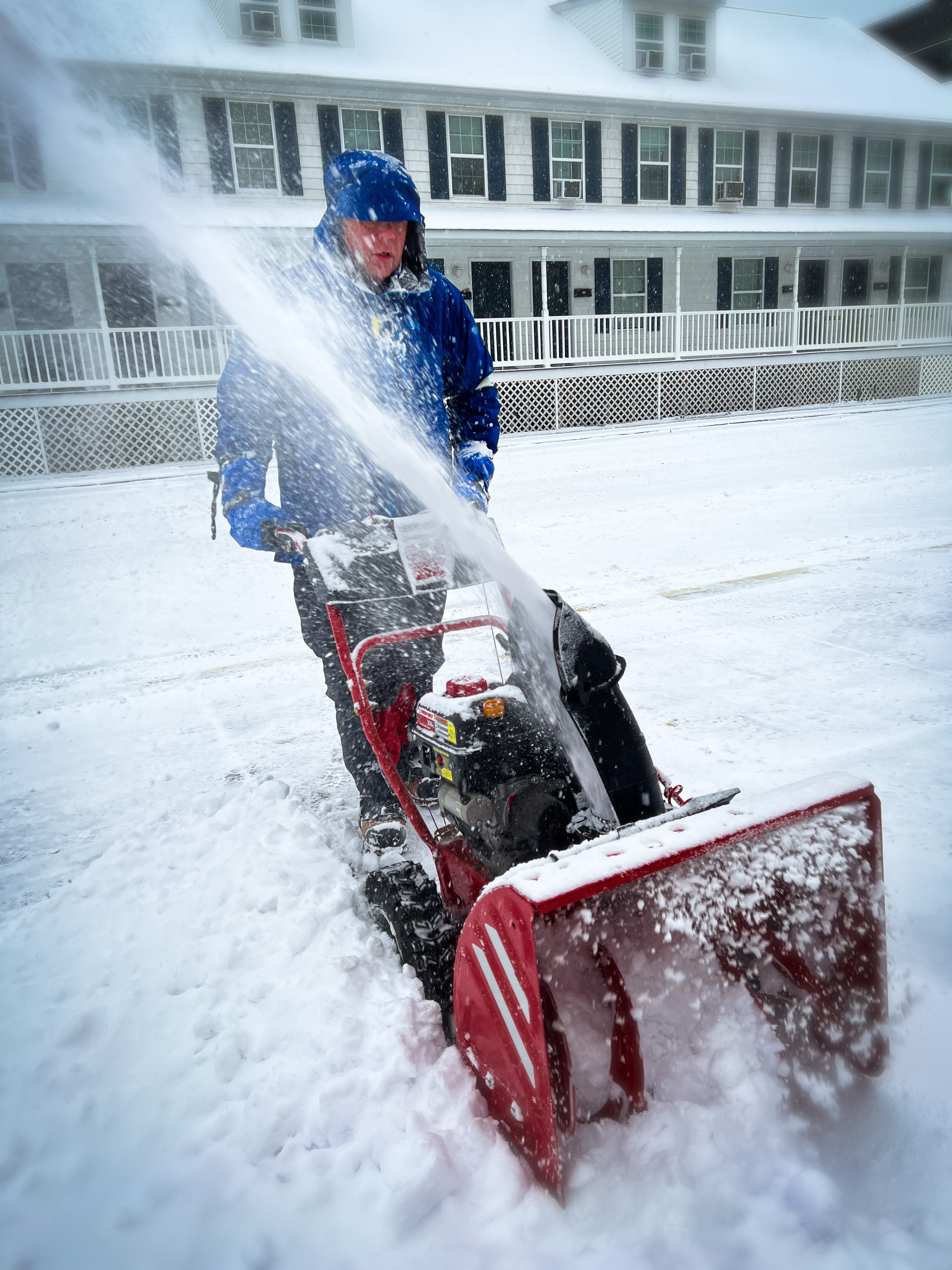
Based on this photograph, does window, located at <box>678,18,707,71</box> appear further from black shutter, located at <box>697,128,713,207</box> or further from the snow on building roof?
black shutter, located at <box>697,128,713,207</box>

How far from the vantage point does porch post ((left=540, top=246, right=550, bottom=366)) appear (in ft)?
60.2

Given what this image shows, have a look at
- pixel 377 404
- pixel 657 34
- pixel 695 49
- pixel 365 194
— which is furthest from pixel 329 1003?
pixel 695 49

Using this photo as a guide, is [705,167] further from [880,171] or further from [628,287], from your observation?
[880,171]

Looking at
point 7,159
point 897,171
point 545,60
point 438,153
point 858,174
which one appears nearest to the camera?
point 7,159

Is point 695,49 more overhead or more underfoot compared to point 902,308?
more overhead

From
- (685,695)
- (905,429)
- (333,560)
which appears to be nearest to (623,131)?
(905,429)

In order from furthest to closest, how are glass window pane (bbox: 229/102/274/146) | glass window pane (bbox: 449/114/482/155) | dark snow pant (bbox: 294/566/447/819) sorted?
glass window pane (bbox: 449/114/482/155)
glass window pane (bbox: 229/102/274/146)
dark snow pant (bbox: 294/566/447/819)

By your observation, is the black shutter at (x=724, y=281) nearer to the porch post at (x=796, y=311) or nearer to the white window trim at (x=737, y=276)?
the white window trim at (x=737, y=276)

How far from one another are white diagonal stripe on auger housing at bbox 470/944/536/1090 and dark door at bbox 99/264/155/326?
19.5 meters

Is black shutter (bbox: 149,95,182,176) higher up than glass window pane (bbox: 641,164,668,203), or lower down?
higher up

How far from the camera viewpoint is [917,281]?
25562 millimetres

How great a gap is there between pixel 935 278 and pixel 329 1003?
3017cm

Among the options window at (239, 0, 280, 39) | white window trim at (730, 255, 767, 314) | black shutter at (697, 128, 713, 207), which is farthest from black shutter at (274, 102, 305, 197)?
white window trim at (730, 255, 767, 314)

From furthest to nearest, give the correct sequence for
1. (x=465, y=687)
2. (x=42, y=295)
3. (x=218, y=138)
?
1. (x=42, y=295)
2. (x=218, y=138)
3. (x=465, y=687)
